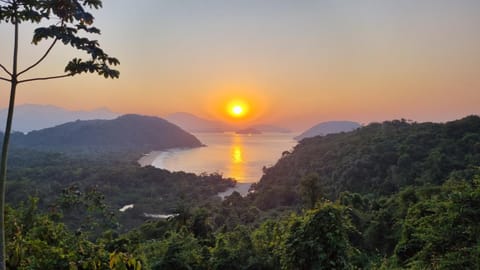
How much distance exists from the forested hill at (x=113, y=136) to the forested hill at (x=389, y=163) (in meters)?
78.1

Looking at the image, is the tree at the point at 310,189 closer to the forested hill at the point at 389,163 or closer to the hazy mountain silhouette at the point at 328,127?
the forested hill at the point at 389,163

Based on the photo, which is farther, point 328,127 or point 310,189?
point 328,127

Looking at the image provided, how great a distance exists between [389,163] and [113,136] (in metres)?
104

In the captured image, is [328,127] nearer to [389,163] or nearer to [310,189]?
[389,163]

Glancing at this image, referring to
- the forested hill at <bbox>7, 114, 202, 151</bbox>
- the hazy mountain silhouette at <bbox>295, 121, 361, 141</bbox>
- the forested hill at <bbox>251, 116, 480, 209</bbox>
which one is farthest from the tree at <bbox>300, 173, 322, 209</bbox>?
the hazy mountain silhouette at <bbox>295, 121, 361, 141</bbox>

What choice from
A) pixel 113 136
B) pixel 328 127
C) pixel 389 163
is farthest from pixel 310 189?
pixel 328 127

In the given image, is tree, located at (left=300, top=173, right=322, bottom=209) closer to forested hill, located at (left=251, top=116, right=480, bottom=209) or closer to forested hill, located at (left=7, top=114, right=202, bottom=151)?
forested hill, located at (left=251, top=116, right=480, bottom=209)

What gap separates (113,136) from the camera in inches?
4656

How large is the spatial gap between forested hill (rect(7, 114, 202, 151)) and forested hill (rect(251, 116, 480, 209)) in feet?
256

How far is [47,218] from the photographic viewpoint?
5301mm

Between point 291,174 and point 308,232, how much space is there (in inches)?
1634

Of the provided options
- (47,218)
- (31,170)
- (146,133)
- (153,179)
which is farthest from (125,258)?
(146,133)

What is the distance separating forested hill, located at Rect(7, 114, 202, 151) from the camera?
107 m

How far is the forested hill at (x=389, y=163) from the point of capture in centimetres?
2791
